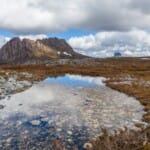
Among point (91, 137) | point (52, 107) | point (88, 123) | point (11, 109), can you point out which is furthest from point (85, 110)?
point (91, 137)

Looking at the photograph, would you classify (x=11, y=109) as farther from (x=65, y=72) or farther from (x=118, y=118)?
(x=65, y=72)

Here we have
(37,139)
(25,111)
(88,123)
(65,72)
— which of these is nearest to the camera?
(37,139)

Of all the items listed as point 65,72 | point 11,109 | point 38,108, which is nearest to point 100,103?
point 38,108

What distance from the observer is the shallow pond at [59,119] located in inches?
674

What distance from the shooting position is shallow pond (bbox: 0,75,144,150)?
1711 centimetres

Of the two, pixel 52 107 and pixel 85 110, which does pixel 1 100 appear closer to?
pixel 52 107

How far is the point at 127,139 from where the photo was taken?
44.4 feet

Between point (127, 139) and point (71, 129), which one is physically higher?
point (127, 139)

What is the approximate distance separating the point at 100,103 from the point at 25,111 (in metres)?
8.55

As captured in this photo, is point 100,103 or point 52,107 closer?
point 52,107

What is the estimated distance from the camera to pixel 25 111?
25469 millimetres

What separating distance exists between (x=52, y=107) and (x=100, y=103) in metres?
5.56

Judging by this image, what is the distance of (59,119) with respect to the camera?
72.9ft

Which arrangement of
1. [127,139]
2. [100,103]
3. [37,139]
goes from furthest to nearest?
1. [100,103]
2. [37,139]
3. [127,139]
